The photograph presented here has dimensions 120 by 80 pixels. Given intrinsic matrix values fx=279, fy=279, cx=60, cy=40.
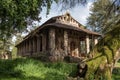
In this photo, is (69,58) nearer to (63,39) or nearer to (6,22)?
(63,39)

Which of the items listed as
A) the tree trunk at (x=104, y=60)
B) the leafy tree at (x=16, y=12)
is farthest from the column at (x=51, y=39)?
the tree trunk at (x=104, y=60)

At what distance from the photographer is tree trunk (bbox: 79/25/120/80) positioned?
6.50 m

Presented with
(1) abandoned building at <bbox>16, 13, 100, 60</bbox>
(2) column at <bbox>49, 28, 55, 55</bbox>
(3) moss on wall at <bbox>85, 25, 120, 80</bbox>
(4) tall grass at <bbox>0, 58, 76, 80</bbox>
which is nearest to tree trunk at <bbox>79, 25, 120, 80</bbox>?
(3) moss on wall at <bbox>85, 25, 120, 80</bbox>

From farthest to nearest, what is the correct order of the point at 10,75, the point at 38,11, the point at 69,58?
the point at 69,58 < the point at 38,11 < the point at 10,75

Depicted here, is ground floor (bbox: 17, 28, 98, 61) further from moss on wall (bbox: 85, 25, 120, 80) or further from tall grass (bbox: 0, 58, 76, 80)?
moss on wall (bbox: 85, 25, 120, 80)

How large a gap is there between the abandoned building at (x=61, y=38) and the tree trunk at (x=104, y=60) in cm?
2352

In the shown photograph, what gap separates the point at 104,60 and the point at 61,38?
3028cm

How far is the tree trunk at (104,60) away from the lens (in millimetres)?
6504

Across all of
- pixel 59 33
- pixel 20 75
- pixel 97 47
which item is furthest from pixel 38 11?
pixel 59 33

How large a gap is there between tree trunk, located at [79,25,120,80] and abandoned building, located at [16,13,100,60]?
23.5m

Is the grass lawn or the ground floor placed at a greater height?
the ground floor

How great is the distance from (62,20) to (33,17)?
61.0ft

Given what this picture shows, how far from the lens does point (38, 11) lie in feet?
61.5

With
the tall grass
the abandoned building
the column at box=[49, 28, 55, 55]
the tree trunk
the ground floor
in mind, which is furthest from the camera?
the column at box=[49, 28, 55, 55]
